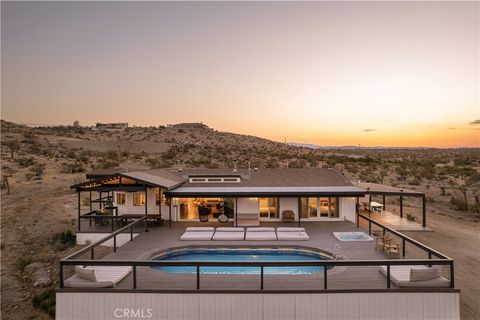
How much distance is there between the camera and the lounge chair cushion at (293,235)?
12366 millimetres

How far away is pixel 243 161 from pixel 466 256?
33702 mm

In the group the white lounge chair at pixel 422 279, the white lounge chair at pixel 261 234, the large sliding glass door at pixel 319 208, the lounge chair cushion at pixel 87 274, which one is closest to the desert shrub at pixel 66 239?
the lounge chair cushion at pixel 87 274

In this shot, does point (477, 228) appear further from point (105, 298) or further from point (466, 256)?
point (105, 298)

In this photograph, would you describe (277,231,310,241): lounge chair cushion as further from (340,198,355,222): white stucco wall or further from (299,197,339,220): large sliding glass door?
(340,198,355,222): white stucco wall

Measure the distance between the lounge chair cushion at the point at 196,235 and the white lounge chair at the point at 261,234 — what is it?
1.71 meters

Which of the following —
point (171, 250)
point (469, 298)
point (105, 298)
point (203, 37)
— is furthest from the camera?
point (203, 37)

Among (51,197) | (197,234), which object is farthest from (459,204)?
(51,197)

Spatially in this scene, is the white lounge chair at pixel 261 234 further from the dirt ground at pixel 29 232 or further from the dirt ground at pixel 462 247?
the dirt ground at pixel 29 232

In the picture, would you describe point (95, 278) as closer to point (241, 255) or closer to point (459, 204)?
point (241, 255)

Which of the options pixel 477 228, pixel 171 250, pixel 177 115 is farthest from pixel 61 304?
pixel 177 115

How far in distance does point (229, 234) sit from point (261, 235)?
4.73ft

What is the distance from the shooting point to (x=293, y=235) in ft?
41.8

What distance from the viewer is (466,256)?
43.1ft

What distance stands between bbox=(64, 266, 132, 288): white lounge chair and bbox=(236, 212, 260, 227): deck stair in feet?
25.0
